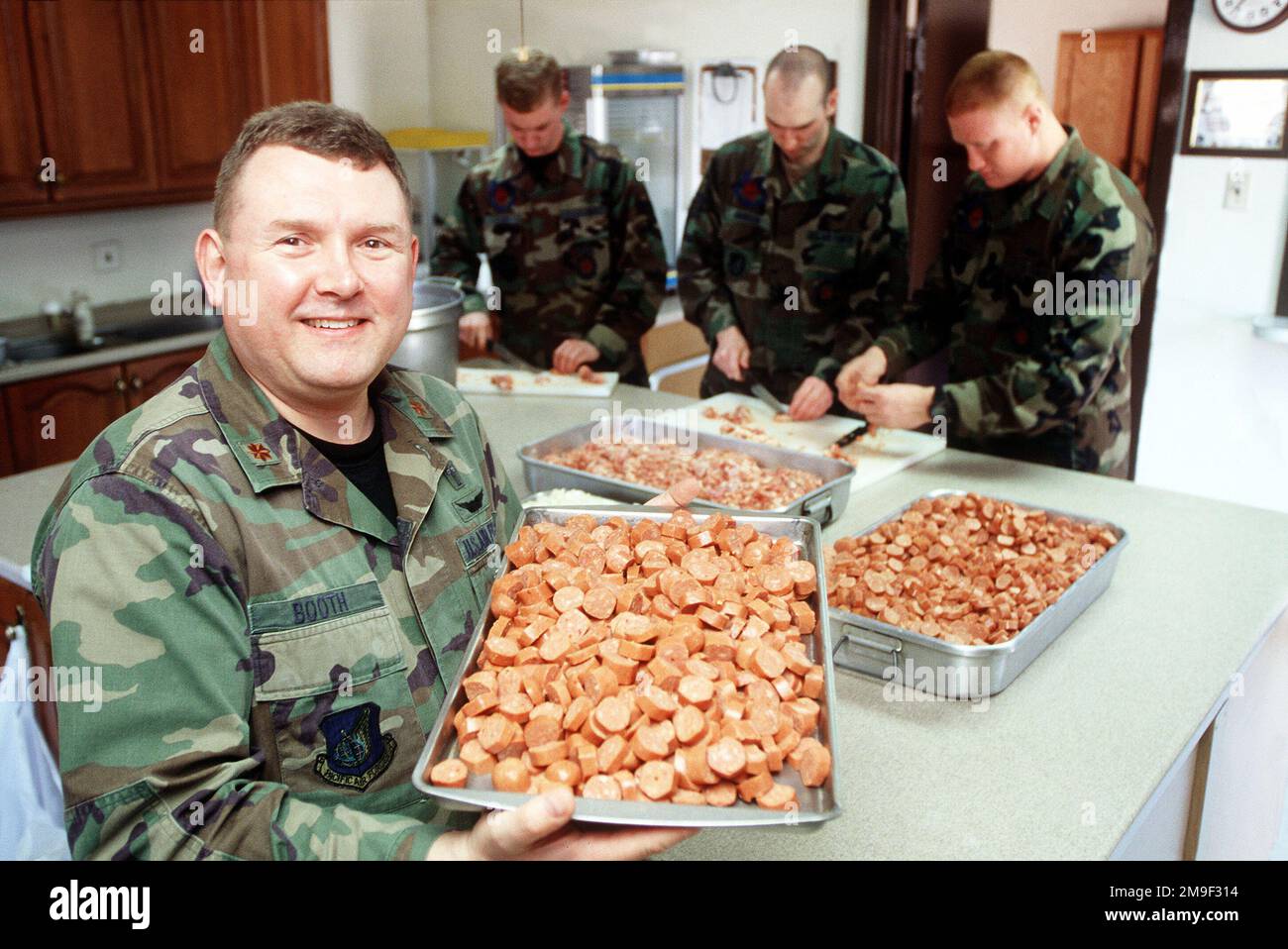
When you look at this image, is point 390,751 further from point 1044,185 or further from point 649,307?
point 649,307

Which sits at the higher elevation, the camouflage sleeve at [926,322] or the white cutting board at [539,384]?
the camouflage sleeve at [926,322]

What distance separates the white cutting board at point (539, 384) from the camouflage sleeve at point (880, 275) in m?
0.67

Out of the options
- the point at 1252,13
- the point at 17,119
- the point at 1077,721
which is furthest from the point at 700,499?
the point at 17,119

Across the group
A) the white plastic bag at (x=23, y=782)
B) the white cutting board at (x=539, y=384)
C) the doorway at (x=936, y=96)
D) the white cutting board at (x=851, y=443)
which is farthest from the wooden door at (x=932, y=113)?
the white plastic bag at (x=23, y=782)

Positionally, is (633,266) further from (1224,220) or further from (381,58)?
(381,58)

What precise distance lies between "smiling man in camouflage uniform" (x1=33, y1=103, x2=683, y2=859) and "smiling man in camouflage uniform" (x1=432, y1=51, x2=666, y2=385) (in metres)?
2.18

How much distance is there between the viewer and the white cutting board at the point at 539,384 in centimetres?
312

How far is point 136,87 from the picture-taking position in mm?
4035

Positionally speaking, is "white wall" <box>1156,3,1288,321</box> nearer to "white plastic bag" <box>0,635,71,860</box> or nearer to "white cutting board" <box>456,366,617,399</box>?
"white cutting board" <box>456,366,617,399</box>

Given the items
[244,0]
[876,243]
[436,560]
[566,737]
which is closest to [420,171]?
[244,0]

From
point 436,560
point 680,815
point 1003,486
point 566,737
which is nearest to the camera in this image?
point 680,815

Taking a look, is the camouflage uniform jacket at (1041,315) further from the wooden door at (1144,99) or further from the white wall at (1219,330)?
the wooden door at (1144,99)
